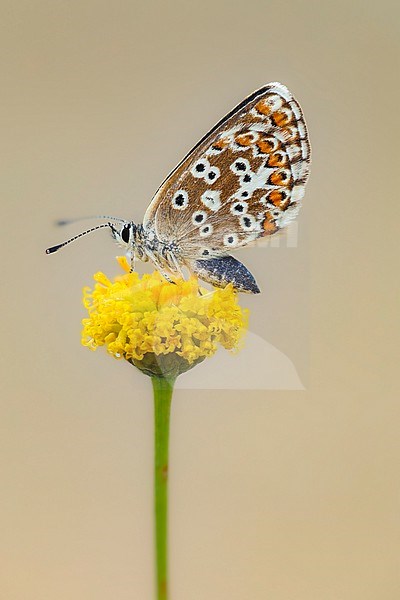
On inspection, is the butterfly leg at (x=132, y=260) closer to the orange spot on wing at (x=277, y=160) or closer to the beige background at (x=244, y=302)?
the beige background at (x=244, y=302)

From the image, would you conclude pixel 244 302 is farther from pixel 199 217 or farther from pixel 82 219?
pixel 82 219

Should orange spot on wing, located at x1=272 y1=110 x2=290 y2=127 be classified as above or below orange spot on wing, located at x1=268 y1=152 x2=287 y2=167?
above

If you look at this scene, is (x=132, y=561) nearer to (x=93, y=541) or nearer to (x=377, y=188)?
(x=93, y=541)

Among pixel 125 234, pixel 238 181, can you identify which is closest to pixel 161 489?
pixel 125 234

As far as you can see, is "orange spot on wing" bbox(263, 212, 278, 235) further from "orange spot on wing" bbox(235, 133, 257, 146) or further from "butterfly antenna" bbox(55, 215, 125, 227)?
"butterfly antenna" bbox(55, 215, 125, 227)

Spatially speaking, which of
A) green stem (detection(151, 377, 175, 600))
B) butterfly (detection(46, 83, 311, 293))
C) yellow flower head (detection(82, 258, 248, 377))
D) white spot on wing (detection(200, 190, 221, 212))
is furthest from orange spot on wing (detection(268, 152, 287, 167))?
green stem (detection(151, 377, 175, 600))

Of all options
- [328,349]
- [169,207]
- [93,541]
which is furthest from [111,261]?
[93,541]
